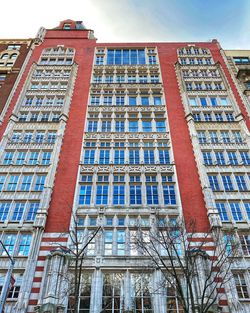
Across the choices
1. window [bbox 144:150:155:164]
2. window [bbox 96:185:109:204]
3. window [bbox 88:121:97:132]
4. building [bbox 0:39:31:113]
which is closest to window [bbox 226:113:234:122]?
window [bbox 144:150:155:164]

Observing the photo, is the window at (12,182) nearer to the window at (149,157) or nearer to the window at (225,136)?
the window at (149,157)

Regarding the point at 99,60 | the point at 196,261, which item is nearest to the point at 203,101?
the point at 99,60

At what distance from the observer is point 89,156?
40.1m

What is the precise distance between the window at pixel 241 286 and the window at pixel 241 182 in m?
10.9

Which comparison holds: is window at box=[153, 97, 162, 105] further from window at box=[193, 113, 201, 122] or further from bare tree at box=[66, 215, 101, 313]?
bare tree at box=[66, 215, 101, 313]

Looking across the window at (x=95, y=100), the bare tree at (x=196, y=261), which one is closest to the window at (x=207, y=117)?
the window at (x=95, y=100)

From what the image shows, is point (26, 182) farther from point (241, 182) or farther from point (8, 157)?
point (241, 182)

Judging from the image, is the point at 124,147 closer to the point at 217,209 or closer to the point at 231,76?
the point at 217,209

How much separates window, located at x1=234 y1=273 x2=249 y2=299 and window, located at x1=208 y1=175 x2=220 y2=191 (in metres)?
10.3

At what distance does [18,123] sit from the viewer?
4466cm

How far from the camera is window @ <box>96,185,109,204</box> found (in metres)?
34.6

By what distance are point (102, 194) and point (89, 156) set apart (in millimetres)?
6847

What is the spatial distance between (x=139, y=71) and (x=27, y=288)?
138 ft

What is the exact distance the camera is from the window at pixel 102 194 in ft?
114
